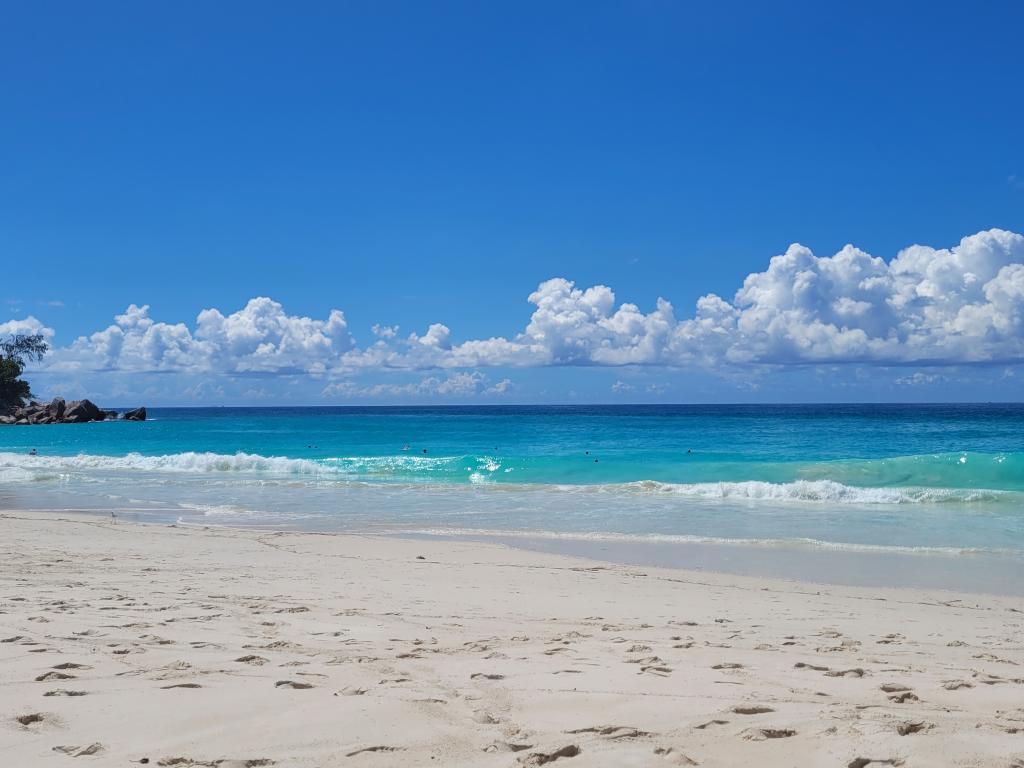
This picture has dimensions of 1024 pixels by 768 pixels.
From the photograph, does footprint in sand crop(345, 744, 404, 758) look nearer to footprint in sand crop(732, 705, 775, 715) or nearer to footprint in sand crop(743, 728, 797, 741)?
footprint in sand crop(743, 728, 797, 741)

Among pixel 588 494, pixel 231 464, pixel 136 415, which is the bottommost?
pixel 588 494

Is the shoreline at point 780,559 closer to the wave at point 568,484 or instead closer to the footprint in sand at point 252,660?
the footprint in sand at point 252,660

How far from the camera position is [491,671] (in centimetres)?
508

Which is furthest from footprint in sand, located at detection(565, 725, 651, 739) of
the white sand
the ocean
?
the ocean

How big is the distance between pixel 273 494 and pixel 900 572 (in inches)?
694

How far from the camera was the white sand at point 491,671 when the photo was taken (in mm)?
3588

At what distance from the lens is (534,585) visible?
9.55 m

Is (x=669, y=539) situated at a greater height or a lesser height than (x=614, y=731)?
lesser

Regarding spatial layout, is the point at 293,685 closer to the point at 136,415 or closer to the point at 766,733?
the point at 766,733

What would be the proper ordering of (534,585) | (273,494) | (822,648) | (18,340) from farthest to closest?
1. (18,340)
2. (273,494)
3. (534,585)
4. (822,648)

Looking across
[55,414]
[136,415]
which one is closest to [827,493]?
[55,414]

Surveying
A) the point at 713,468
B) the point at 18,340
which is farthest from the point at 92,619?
the point at 18,340

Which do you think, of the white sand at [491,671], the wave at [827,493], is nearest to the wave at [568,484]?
the wave at [827,493]

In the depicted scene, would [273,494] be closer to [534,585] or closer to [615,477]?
[615,477]
